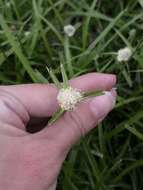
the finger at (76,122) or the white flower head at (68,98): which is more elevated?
the white flower head at (68,98)

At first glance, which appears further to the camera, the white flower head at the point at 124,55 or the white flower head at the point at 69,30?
the white flower head at the point at 69,30

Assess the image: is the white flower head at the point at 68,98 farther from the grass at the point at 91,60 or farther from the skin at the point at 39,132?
the grass at the point at 91,60

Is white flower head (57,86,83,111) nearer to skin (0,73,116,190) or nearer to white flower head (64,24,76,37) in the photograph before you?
skin (0,73,116,190)

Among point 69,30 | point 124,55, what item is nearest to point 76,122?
point 124,55

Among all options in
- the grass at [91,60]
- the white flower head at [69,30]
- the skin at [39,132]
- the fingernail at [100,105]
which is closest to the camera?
the skin at [39,132]

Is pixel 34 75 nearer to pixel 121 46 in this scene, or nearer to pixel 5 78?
pixel 5 78

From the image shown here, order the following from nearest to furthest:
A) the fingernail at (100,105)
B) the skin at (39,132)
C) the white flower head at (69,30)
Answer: the skin at (39,132) → the fingernail at (100,105) → the white flower head at (69,30)

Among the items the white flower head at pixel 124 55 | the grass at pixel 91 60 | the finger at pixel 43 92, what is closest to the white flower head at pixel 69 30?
the grass at pixel 91 60

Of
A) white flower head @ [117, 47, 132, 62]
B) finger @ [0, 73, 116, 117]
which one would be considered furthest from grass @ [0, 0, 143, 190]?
finger @ [0, 73, 116, 117]
